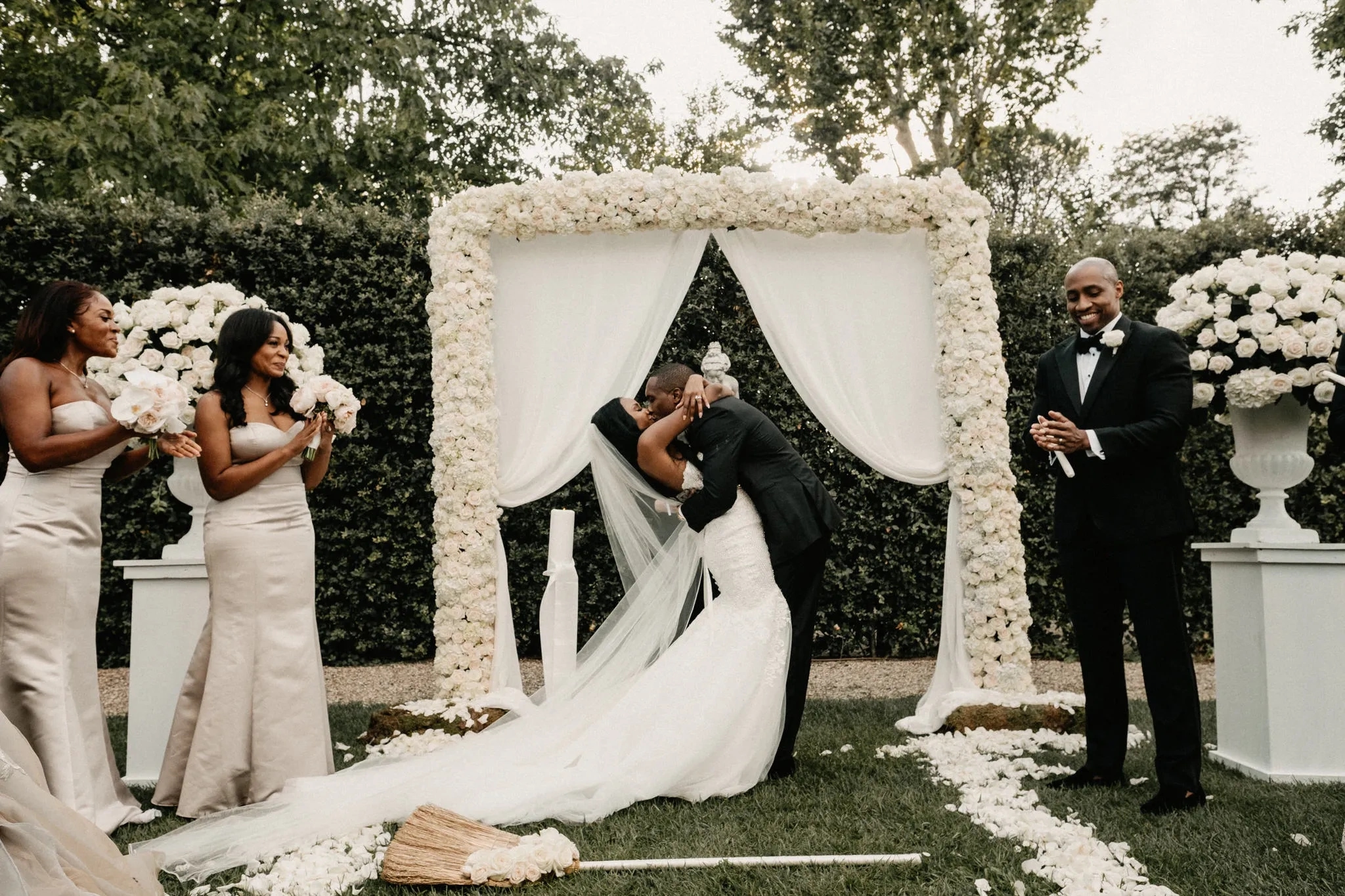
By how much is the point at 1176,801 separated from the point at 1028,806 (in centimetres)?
52

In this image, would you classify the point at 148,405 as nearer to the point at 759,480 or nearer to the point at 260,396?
the point at 260,396

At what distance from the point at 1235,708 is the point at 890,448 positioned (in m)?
2.31

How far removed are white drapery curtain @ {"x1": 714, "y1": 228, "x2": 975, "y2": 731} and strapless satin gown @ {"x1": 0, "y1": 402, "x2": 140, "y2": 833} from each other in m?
3.70

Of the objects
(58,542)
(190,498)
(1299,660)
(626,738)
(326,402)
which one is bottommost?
(626,738)

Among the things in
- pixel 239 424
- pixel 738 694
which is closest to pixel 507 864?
pixel 738 694

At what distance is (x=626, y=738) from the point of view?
13.1ft

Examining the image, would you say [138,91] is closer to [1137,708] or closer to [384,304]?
[384,304]

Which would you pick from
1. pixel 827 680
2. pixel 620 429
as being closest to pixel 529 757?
pixel 620 429

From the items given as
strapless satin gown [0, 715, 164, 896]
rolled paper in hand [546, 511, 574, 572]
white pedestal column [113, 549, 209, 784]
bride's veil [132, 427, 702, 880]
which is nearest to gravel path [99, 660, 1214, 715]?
rolled paper in hand [546, 511, 574, 572]

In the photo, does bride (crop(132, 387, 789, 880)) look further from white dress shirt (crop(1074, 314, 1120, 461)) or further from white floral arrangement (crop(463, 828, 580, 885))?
white dress shirt (crop(1074, 314, 1120, 461))

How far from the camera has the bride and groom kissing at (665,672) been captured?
360cm

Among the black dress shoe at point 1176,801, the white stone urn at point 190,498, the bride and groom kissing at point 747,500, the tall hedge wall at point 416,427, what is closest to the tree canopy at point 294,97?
the tall hedge wall at point 416,427

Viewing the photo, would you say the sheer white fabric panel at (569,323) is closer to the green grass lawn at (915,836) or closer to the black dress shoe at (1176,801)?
the green grass lawn at (915,836)

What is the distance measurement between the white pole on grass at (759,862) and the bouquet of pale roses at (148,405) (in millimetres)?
2226
